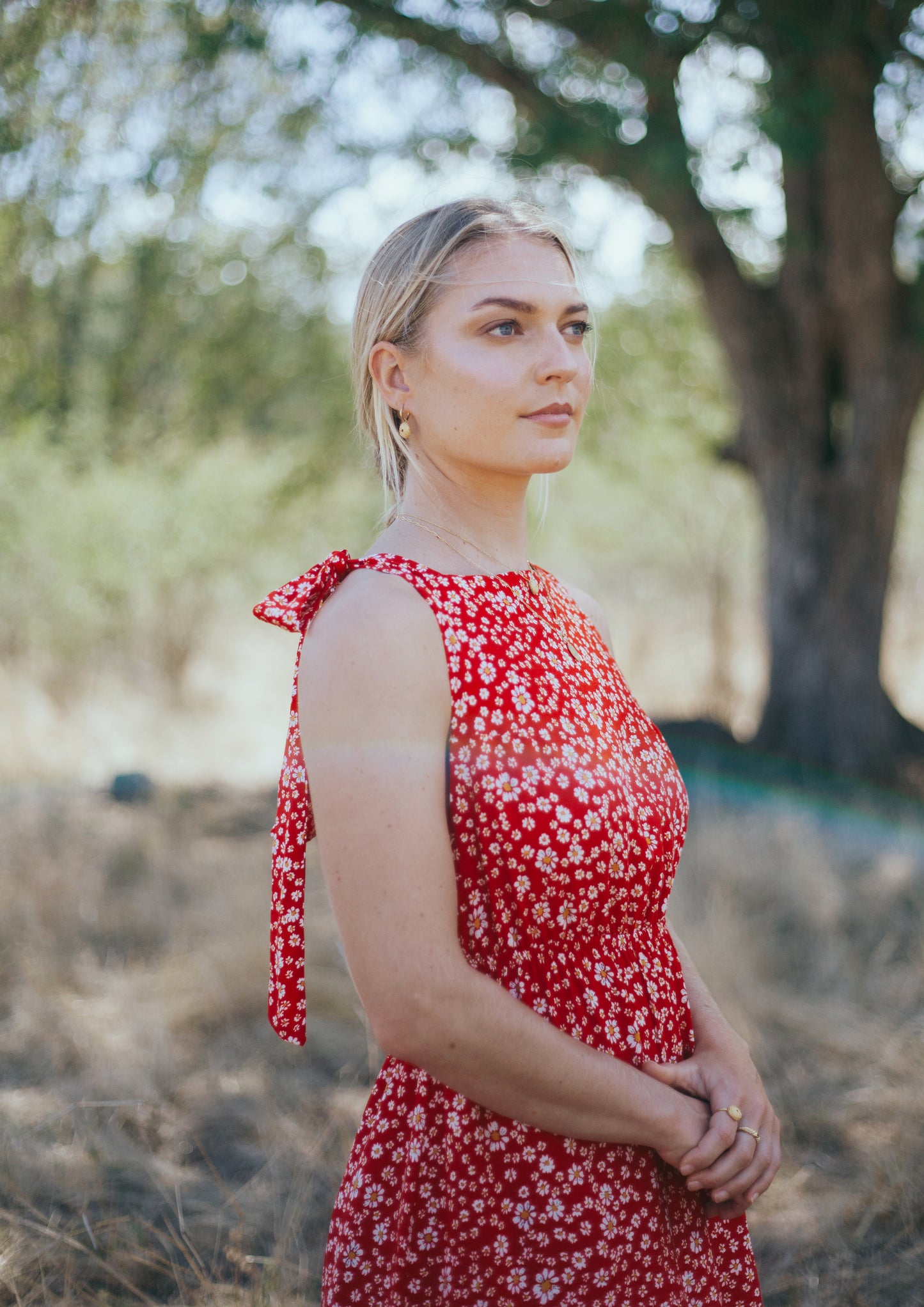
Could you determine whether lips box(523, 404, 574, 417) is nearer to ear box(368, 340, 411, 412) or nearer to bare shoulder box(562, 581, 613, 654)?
ear box(368, 340, 411, 412)

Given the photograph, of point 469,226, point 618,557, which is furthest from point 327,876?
point 618,557

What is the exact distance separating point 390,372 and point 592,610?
551 mm

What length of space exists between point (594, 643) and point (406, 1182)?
30.5 inches

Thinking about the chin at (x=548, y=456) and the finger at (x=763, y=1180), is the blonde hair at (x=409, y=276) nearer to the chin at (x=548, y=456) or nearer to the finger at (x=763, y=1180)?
the chin at (x=548, y=456)

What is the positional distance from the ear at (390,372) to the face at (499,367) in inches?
0.5

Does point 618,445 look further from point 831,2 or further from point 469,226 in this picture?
point 469,226

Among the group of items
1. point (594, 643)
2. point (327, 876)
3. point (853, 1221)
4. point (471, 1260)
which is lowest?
point (853, 1221)

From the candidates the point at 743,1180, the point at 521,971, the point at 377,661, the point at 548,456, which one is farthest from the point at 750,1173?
the point at 548,456

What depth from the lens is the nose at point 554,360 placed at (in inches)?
51.7

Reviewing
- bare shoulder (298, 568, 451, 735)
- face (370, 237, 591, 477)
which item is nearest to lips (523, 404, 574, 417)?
face (370, 237, 591, 477)

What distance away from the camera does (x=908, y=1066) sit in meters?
3.14

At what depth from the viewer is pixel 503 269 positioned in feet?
4.38

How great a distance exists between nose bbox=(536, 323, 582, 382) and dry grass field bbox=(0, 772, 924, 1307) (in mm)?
1527

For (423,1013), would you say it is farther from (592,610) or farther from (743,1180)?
(592,610)
